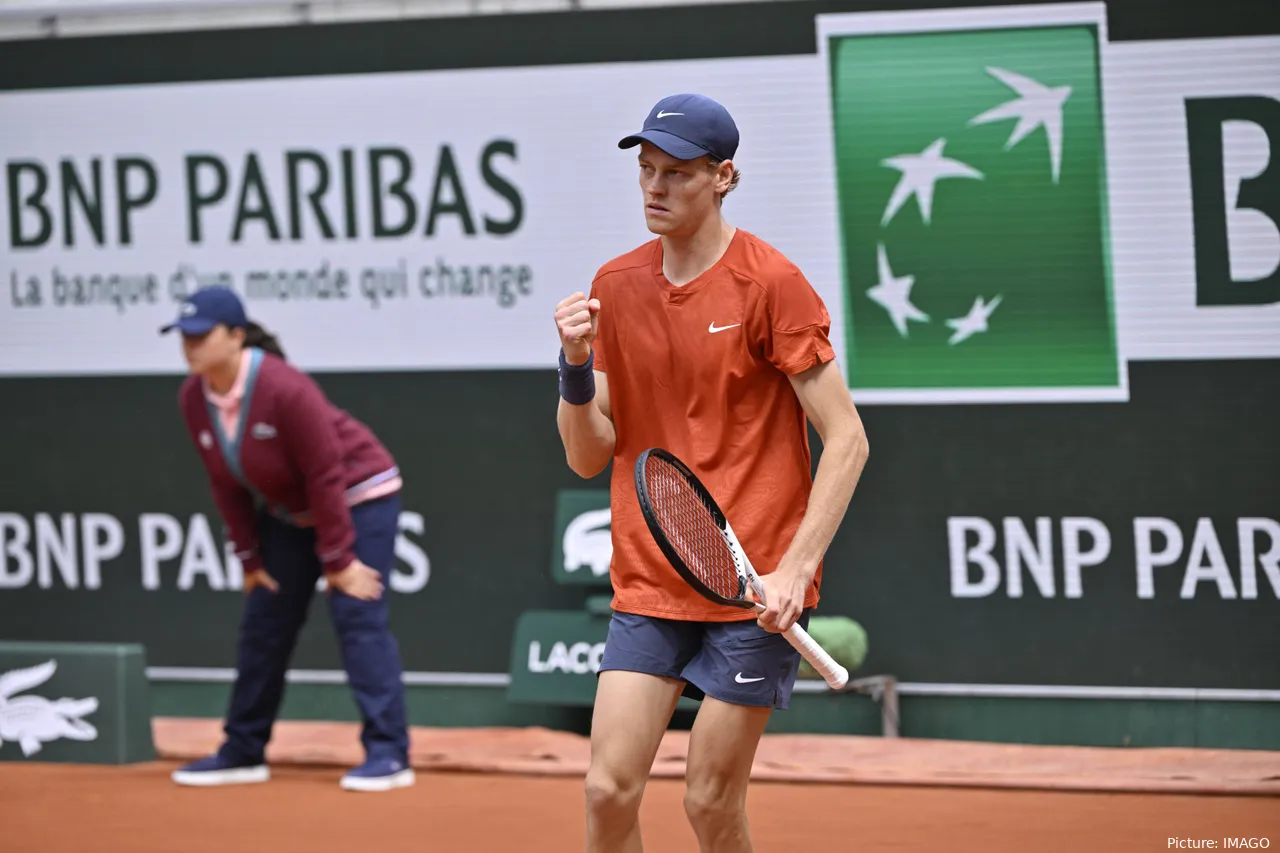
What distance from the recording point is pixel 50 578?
24.3ft

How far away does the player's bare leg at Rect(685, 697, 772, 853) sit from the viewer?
3520 millimetres

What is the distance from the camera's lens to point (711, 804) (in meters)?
3.52

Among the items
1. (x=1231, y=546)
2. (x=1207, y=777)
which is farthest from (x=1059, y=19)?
(x=1207, y=777)

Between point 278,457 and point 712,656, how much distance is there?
2.78m

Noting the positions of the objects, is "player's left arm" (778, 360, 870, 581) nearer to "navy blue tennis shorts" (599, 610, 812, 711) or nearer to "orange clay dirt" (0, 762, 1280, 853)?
"navy blue tennis shorts" (599, 610, 812, 711)

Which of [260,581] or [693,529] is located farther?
[260,581]

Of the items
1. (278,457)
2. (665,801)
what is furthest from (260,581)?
(665,801)

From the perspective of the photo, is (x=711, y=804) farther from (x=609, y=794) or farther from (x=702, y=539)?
(x=702, y=539)

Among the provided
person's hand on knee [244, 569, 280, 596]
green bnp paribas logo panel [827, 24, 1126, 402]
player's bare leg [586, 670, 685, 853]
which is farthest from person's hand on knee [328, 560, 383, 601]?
player's bare leg [586, 670, 685, 853]

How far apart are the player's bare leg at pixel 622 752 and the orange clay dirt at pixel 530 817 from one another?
5.77 ft

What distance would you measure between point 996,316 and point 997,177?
20.3 inches

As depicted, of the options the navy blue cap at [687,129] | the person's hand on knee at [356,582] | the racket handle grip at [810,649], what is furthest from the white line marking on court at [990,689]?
the navy blue cap at [687,129]

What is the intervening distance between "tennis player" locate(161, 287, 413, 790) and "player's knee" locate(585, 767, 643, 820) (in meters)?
A: 2.71

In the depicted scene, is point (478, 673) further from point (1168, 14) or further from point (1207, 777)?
point (1168, 14)
